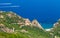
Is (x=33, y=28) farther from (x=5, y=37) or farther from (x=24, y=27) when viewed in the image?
(x=5, y=37)

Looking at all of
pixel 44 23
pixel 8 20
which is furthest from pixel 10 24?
pixel 44 23

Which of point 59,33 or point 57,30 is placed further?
point 57,30

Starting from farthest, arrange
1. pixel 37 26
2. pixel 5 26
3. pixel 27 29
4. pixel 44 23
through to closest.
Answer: pixel 44 23
pixel 37 26
pixel 27 29
pixel 5 26

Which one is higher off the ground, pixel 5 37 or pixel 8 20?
pixel 8 20

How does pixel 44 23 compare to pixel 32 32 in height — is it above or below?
above

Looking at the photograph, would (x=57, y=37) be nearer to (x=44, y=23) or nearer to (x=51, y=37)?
(x=51, y=37)

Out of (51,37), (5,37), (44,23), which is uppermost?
(44,23)

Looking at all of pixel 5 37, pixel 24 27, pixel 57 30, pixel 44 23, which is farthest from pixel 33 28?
pixel 5 37

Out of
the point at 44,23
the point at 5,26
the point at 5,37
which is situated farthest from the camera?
the point at 44,23

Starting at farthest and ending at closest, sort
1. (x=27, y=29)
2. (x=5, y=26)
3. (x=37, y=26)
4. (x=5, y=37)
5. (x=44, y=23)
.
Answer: (x=44, y=23), (x=37, y=26), (x=27, y=29), (x=5, y=26), (x=5, y=37)
